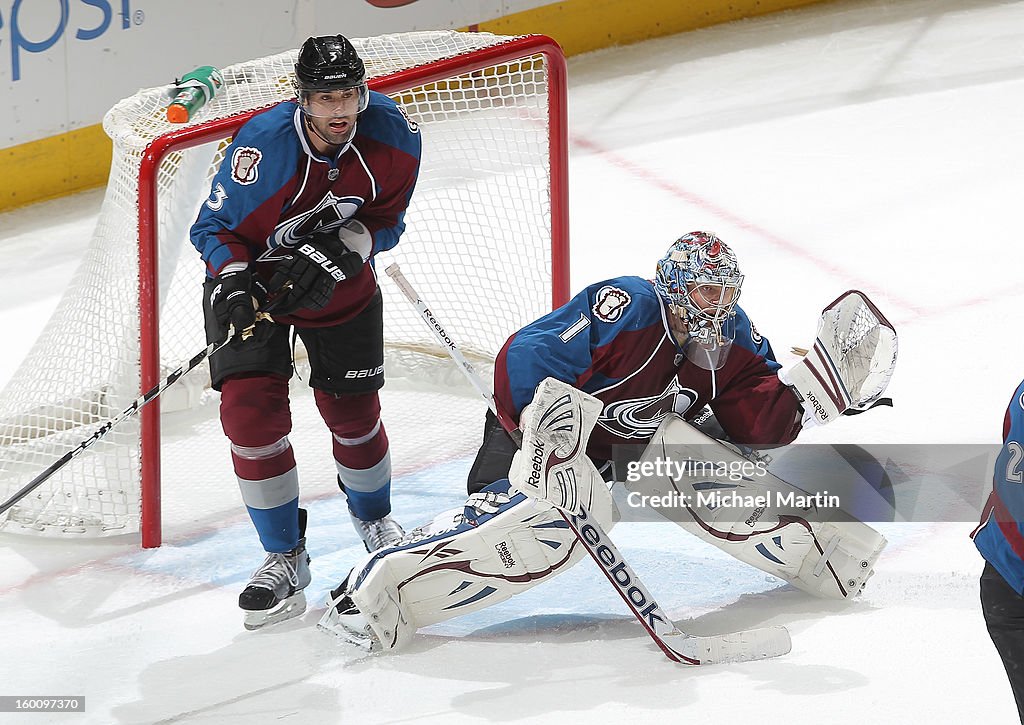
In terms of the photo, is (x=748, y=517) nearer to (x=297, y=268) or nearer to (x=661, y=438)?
(x=661, y=438)

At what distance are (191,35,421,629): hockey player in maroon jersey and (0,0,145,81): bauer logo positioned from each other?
2315mm

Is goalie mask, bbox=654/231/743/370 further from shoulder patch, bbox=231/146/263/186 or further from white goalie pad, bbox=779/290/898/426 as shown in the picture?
shoulder patch, bbox=231/146/263/186

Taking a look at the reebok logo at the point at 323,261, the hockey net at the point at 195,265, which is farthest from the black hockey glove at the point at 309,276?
the hockey net at the point at 195,265

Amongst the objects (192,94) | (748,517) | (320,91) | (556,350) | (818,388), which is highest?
(320,91)

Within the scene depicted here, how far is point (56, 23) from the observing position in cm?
512

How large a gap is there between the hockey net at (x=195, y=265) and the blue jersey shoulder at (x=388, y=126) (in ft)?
1.67

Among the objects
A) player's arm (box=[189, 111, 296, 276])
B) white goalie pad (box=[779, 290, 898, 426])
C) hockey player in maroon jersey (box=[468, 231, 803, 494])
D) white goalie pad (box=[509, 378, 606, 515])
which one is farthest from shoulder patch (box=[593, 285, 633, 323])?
player's arm (box=[189, 111, 296, 276])

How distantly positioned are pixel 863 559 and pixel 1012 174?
266 cm

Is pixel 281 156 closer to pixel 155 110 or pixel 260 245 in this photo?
pixel 260 245

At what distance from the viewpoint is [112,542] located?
362 centimetres

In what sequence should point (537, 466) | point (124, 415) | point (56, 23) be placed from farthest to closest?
point (56, 23)
point (124, 415)
point (537, 466)

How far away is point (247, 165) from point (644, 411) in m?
0.93

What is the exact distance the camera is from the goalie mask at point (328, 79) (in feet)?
Result: 9.62

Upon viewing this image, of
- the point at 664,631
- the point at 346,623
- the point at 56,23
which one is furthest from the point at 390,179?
the point at 56,23
